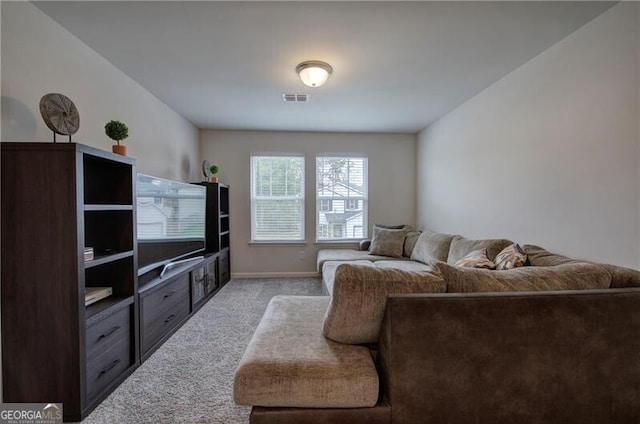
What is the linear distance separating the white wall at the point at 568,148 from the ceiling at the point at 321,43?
0.60 ft

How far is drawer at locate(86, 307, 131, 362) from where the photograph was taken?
158 centimetres

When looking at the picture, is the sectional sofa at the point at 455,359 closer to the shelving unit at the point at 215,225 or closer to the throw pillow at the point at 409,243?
the throw pillow at the point at 409,243

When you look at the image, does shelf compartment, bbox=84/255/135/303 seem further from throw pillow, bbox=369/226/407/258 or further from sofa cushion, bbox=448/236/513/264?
throw pillow, bbox=369/226/407/258

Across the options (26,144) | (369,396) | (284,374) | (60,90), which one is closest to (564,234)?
(369,396)

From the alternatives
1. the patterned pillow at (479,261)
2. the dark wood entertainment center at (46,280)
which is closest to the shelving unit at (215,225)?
the dark wood entertainment center at (46,280)

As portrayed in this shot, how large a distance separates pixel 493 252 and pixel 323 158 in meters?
2.92

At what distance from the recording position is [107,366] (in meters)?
1.71

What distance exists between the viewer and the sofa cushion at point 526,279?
49.8 inches

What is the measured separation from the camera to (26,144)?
4.74 feet

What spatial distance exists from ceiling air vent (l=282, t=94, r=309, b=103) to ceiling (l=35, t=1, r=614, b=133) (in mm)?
69

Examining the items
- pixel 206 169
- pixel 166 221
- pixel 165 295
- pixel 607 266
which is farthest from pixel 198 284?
pixel 607 266

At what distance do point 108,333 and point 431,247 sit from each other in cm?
315

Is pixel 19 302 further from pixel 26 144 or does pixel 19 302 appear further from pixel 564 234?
pixel 564 234
